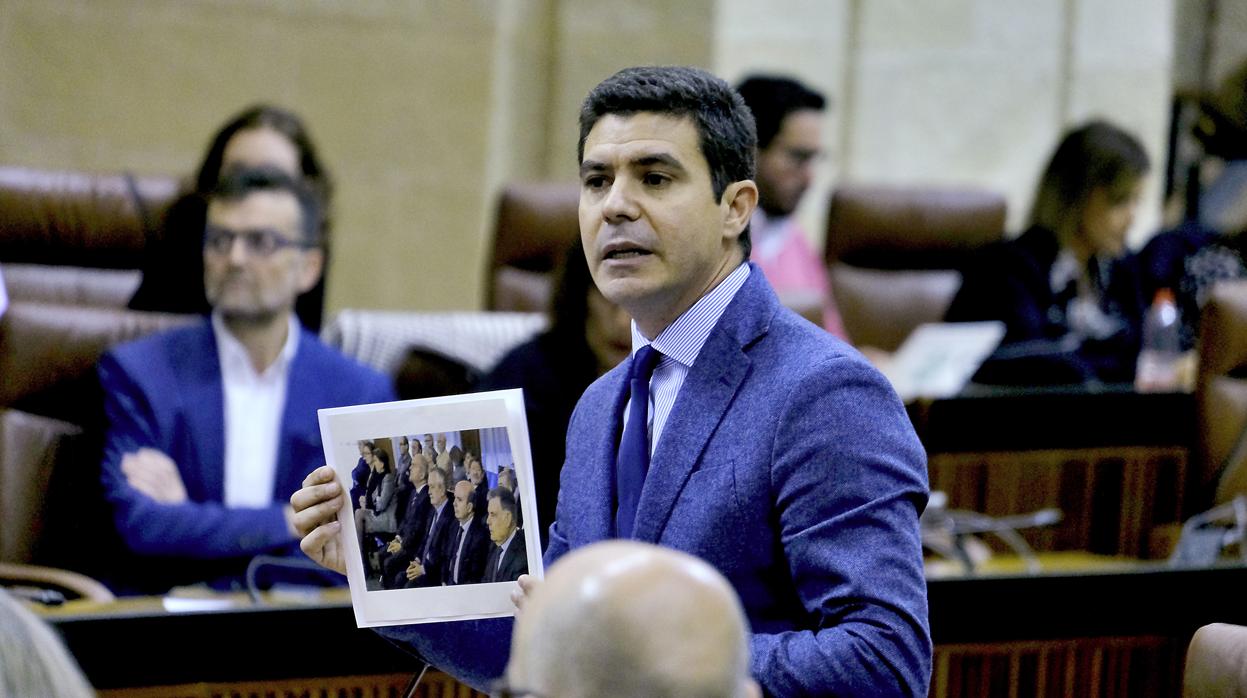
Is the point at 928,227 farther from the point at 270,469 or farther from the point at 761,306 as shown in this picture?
the point at 761,306

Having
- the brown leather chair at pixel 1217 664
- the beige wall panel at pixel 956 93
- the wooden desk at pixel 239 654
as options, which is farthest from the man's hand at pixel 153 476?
the beige wall panel at pixel 956 93

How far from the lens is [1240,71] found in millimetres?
6703

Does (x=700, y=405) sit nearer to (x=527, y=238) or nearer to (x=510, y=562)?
(x=510, y=562)

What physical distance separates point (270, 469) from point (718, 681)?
2591mm

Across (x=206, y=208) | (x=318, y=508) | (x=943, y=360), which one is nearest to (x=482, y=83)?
(x=206, y=208)

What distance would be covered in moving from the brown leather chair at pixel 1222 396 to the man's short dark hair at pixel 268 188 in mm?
2191

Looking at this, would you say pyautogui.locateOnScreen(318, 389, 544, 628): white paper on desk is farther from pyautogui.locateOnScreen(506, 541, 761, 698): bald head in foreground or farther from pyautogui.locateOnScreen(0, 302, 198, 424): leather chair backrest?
pyautogui.locateOnScreen(0, 302, 198, 424): leather chair backrest

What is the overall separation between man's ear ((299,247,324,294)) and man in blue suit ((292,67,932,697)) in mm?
1907

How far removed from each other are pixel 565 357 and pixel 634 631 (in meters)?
2.62

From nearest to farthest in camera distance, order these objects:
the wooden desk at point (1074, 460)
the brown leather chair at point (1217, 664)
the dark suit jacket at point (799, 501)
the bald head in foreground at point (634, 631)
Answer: the bald head in foreground at point (634, 631), the dark suit jacket at point (799, 501), the brown leather chair at point (1217, 664), the wooden desk at point (1074, 460)

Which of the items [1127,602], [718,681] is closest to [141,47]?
[1127,602]

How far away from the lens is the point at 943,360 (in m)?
4.10

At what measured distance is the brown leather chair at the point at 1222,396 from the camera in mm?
3771

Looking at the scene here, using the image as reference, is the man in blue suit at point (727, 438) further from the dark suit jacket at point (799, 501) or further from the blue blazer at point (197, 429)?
the blue blazer at point (197, 429)
